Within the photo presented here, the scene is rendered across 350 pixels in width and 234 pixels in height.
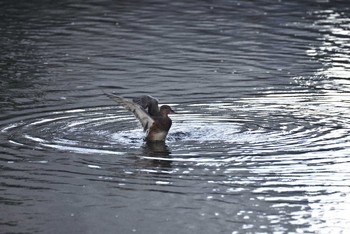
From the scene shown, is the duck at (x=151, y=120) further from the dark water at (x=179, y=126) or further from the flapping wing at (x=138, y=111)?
the dark water at (x=179, y=126)

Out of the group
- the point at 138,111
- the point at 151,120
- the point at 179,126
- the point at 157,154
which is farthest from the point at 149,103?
the point at 157,154

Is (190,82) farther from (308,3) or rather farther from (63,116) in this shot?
(308,3)

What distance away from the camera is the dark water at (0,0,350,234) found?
405 inches

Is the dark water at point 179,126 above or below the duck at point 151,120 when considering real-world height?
below

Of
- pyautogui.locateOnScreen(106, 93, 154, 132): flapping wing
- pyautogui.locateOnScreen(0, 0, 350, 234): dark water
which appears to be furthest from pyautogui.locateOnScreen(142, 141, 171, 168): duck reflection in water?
pyautogui.locateOnScreen(106, 93, 154, 132): flapping wing

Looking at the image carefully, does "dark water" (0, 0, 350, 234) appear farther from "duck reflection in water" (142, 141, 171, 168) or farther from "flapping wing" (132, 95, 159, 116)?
"flapping wing" (132, 95, 159, 116)

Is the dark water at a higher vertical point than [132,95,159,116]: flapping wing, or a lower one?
lower

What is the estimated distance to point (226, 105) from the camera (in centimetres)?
1586

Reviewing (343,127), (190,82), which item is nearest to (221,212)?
(343,127)

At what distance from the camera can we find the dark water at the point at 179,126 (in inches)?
405

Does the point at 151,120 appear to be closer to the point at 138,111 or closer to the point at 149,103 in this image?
the point at 138,111

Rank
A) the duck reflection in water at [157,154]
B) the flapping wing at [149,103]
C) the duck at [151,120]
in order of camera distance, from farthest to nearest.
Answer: the flapping wing at [149,103] < the duck at [151,120] < the duck reflection in water at [157,154]

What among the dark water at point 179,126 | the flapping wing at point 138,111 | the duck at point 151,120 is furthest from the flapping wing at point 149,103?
the dark water at point 179,126

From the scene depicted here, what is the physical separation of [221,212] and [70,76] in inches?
345
